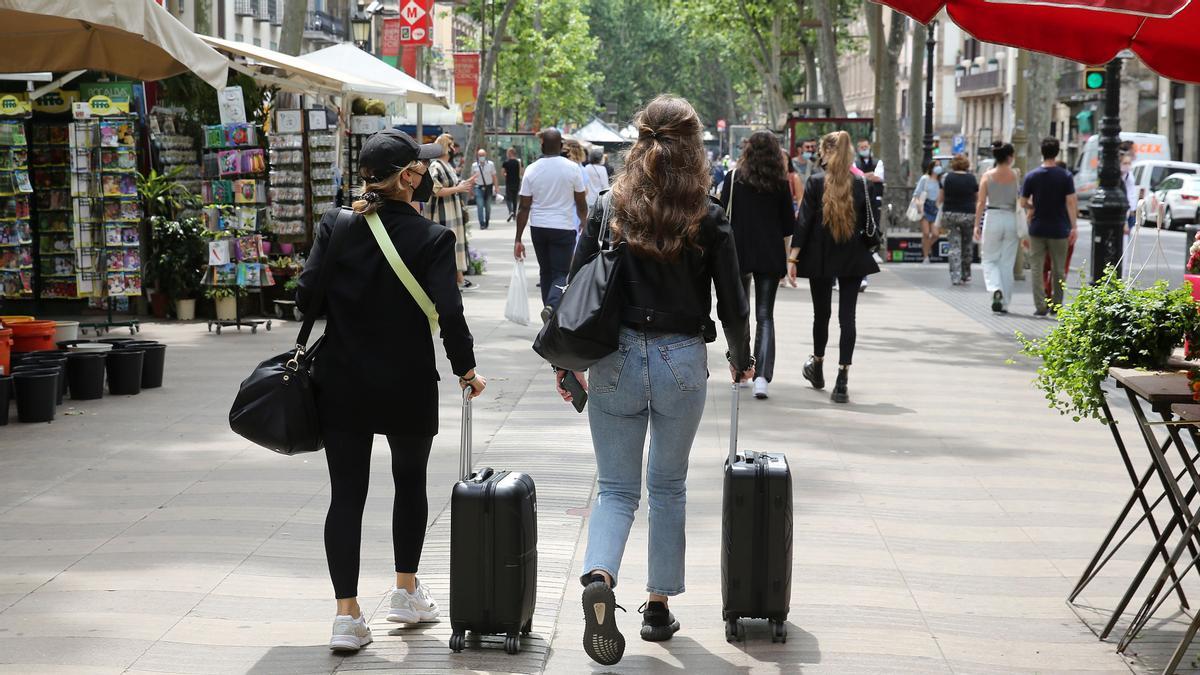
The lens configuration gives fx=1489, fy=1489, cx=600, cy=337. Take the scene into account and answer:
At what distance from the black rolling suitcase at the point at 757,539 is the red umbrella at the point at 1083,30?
154 cm

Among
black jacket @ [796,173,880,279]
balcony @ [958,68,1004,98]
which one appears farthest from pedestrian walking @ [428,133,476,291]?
balcony @ [958,68,1004,98]

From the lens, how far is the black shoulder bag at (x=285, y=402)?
15.7 ft

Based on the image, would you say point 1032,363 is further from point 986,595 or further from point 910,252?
point 910,252

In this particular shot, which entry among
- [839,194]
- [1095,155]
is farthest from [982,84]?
[839,194]

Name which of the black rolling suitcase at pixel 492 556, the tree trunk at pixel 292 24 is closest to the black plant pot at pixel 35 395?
the black rolling suitcase at pixel 492 556

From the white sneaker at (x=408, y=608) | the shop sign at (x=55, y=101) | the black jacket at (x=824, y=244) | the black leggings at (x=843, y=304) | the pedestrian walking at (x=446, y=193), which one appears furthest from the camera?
the pedestrian walking at (x=446, y=193)

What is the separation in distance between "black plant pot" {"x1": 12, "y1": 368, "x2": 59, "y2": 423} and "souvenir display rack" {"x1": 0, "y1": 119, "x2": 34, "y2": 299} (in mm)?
4664

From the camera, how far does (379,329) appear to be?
4863 millimetres

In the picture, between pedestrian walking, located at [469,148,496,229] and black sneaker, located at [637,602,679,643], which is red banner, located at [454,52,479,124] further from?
black sneaker, located at [637,602,679,643]

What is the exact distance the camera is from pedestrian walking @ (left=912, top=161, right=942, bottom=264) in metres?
24.3

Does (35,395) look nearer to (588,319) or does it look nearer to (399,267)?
(399,267)

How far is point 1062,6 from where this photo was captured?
458 cm

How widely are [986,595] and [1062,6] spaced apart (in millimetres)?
2311

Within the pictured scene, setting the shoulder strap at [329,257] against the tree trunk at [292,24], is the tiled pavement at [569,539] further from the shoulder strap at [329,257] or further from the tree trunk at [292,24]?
the tree trunk at [292,24]
